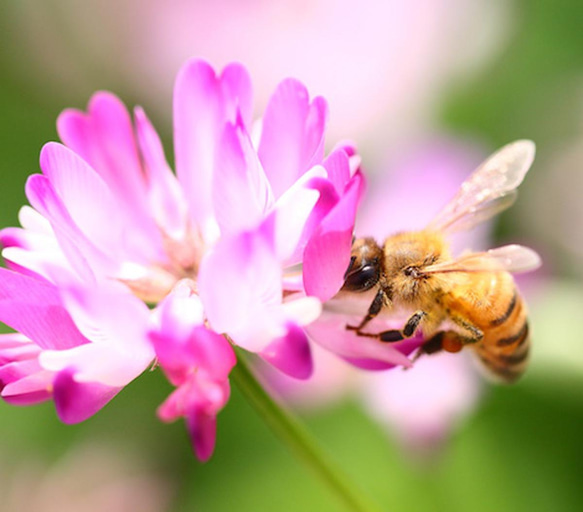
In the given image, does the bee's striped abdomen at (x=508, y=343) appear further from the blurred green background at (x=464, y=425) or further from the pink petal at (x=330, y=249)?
the blurred green background at (x=464, y=425)

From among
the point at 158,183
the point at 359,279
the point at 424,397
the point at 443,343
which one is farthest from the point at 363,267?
the point at 424,397

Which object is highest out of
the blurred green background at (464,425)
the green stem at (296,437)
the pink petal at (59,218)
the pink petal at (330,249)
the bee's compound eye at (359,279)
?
the pink petal at (330,249)

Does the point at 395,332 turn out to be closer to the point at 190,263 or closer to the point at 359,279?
the point at 359,279

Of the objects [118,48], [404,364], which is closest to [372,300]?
[404,364]

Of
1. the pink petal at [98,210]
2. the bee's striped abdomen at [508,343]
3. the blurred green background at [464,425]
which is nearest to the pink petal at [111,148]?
the pink petal at [98,210]

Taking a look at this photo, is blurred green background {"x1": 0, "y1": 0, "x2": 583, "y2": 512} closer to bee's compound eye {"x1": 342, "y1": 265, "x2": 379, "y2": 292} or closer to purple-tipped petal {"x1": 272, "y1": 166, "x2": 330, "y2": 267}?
bee's compound eye {"x1": 342, "y1": 265, "x2": 379, "y2": 292}

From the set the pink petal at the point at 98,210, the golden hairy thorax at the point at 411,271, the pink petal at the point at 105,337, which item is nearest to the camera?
the pink petal at the point at 105,337
